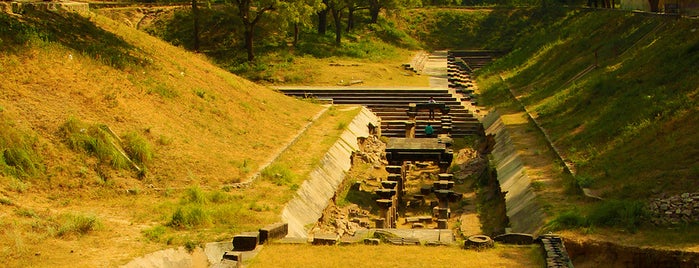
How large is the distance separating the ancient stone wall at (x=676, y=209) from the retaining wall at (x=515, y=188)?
101 inches

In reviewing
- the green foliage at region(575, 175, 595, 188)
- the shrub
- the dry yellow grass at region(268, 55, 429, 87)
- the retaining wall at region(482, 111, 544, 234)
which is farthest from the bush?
the dry yellow grass at region(268, 55, 429, 87)

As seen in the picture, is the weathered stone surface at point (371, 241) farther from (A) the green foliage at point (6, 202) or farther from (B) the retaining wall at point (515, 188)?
(A) the green foliage at point (6, 202)

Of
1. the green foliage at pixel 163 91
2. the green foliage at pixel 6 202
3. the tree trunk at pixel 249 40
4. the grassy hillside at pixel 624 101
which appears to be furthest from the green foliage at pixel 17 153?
the tree trunk at pixel 249 40

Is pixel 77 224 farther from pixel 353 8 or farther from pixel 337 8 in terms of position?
pixel 353 8

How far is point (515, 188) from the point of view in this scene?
24469mm

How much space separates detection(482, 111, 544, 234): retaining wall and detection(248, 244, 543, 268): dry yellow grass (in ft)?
12.6

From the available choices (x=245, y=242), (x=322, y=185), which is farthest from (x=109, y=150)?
(x=322, y=185)

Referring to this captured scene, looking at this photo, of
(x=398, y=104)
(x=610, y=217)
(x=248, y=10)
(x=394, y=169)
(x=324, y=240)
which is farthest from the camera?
(x=248, y=10)

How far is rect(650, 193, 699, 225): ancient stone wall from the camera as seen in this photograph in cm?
1738

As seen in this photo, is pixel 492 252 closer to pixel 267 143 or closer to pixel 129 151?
pixel 129 151

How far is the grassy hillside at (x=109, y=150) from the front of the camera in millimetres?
16266

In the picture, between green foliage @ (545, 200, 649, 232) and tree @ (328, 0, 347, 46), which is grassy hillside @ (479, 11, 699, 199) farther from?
tree @ (328, 0, 347, 46)

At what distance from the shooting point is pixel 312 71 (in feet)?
159

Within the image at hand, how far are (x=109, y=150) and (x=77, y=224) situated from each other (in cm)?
449
